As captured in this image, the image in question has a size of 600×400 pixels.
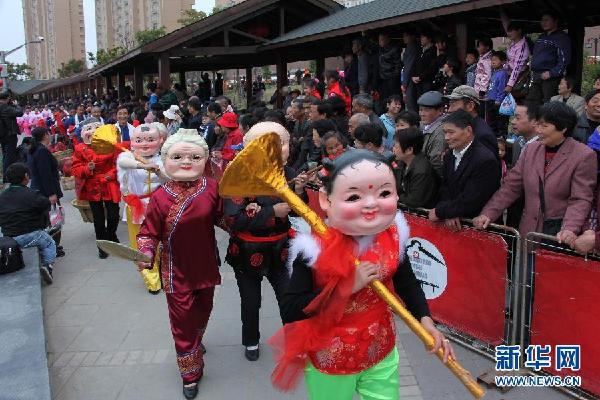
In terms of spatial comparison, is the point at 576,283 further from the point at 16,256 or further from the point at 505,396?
the point at 16,256

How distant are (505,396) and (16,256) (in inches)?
184

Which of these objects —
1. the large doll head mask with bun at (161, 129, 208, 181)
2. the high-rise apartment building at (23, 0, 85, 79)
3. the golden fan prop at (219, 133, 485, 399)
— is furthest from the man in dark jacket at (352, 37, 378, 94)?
the high-rise apartment building at (23, 0, 85, 79)

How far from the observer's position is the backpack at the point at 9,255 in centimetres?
569

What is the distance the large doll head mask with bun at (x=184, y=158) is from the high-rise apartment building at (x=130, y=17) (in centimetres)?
7727

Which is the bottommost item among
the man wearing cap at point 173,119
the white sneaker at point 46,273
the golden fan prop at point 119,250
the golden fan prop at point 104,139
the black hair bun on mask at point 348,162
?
the white sneaker at point 46,273

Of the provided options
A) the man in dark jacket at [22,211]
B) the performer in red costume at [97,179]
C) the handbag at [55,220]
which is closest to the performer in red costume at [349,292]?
the man in dark jacket at [22,211]

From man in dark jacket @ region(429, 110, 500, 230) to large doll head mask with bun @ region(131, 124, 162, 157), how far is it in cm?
296

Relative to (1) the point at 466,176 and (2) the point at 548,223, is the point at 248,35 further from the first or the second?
(2) the point at 548,223

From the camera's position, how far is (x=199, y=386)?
4.07 meters

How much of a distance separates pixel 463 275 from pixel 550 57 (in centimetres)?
389

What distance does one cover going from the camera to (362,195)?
245 cm

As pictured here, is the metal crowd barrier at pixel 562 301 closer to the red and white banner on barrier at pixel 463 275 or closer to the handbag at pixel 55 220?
the red and white banner on barrier at pixel 463 275

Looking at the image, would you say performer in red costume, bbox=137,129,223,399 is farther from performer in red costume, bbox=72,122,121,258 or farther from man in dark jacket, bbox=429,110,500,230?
performer in red costume, bbox=72,122,121,258

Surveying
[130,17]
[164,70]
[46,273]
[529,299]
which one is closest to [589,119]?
[529,299]
